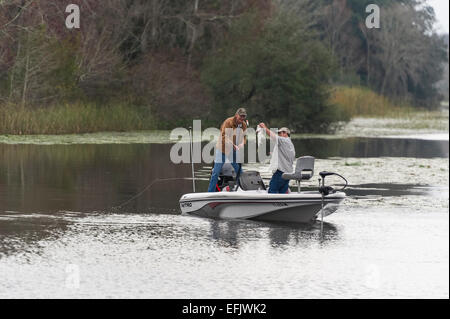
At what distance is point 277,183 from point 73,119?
26.4 meters

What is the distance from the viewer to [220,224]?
55.6 ft

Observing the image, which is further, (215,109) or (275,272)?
(215,109)

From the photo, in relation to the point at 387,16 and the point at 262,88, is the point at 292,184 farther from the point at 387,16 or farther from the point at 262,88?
the point at 387,16

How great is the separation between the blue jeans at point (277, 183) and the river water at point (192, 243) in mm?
717

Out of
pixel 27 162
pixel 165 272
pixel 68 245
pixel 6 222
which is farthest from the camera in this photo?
pixel 27 162

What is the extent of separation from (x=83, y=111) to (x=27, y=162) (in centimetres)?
1622

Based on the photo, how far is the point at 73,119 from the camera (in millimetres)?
42812

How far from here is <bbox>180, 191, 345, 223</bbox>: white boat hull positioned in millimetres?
16750

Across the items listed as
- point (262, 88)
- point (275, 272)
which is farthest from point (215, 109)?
point (275, 272)

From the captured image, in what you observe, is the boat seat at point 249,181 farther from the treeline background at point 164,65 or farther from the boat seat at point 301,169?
the treeline background at point 164,65

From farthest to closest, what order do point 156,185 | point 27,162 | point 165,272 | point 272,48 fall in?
point 272,48, point 27,162, point 156,185, point 165,272

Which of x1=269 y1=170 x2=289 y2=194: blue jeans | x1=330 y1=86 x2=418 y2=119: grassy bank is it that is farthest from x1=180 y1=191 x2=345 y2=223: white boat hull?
x1=330 y1=86 x2=418 y2=119: grassy bank

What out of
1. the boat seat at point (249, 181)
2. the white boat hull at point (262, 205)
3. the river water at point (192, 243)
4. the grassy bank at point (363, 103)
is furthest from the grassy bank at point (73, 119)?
the boat seat at point (249, 181)

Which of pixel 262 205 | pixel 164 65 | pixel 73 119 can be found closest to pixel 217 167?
pixel 262 205
